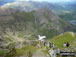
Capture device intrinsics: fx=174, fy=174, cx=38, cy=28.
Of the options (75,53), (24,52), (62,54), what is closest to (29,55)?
(24,52)

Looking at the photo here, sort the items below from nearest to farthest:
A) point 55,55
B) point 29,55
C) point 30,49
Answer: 1. point 55,55
2. point 29,55
3. point 30,49

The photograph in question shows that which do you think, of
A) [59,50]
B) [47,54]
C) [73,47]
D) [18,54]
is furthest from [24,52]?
[73,47]

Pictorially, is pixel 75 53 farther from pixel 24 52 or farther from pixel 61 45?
pixel 24 52

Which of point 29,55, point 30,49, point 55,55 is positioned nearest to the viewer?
point 55,55

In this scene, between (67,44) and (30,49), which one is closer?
(67,44)

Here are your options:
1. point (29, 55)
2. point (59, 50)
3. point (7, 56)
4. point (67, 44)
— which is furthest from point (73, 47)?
point (7, 56)

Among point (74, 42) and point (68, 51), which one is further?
point (74, 42)

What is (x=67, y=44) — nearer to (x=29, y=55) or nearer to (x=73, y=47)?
(x=73, y=47)

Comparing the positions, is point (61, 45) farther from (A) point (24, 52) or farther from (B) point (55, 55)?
(A) point (24, 52)
